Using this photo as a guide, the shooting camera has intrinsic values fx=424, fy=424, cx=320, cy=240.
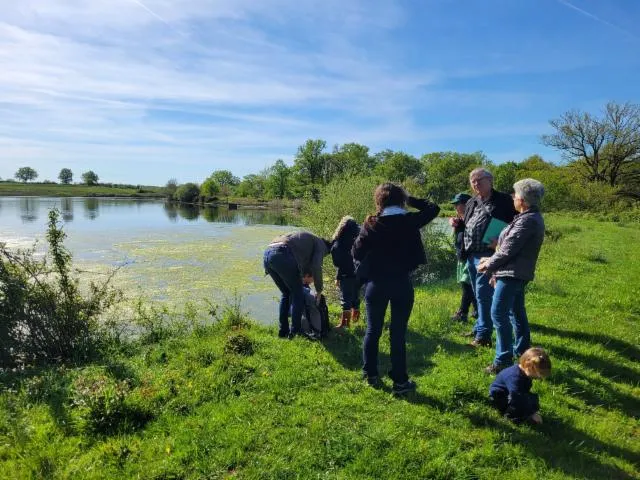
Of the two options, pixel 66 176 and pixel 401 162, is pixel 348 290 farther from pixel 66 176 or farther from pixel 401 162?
pixel 66 176

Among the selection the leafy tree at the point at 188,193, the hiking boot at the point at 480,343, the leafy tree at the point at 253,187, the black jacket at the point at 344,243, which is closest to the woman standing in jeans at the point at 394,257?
the hiking boot at the point at 480,343

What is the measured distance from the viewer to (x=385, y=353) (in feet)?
16.9

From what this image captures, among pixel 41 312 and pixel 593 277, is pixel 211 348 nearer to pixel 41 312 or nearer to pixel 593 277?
pixel 41 312

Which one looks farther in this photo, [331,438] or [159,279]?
[159,279]

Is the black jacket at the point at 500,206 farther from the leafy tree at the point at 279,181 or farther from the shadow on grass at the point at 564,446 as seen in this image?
the leafy tree at the point at 279,181

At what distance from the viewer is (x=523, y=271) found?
4172 mm

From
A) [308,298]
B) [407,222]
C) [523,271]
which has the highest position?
[407,222]

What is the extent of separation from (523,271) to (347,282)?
9.04 ft

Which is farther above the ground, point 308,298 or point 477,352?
point 308,298

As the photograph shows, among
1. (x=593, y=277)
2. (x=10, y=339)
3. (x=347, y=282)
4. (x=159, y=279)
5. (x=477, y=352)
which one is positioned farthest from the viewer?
(x=159, y=279)

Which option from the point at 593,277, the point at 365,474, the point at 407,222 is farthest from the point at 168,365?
the point at 593,277

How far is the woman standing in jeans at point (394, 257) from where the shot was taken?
379 centimetres

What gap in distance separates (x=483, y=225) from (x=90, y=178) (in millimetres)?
130308

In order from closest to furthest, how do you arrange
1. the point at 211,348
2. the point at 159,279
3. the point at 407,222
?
the point at 407,222, the point at 211,348, the point at 159,279
